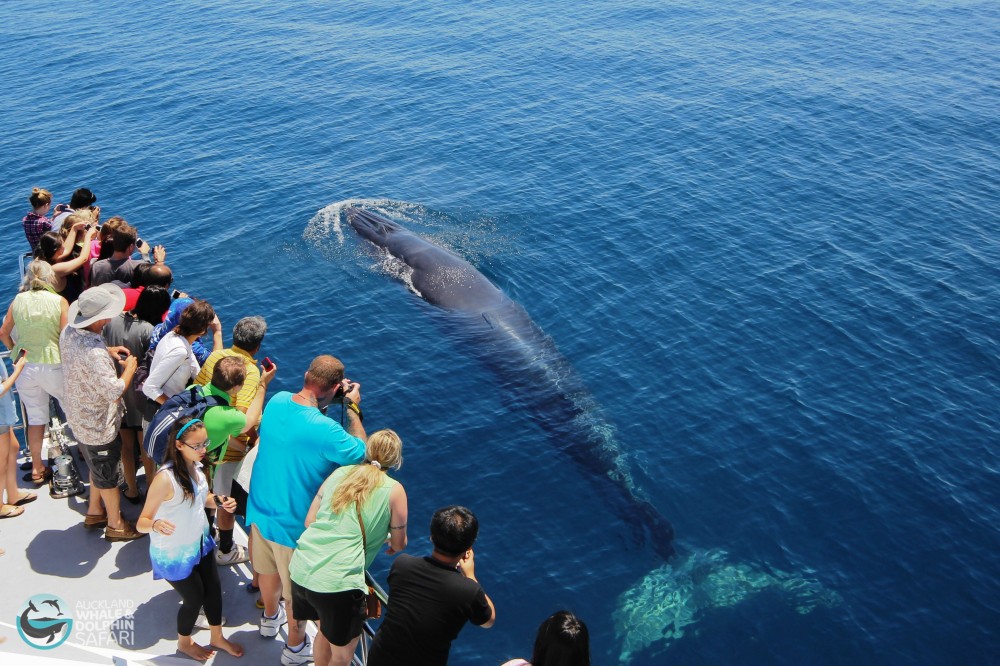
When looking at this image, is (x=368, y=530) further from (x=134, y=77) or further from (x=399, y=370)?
(x=134, y=77)

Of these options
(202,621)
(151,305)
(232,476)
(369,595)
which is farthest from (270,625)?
(151,305)

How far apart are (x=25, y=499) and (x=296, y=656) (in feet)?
16.8

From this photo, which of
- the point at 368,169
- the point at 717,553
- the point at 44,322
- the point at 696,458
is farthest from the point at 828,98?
the point at 44,322

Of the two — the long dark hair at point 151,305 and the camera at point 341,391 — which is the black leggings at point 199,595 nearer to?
the camera at point 341,391

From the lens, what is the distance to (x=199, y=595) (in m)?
8.70

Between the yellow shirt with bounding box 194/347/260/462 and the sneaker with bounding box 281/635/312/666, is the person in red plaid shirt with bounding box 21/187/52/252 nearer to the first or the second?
the yellow shirt with bounding box 194/347/260/462

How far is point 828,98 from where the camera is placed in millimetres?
40844

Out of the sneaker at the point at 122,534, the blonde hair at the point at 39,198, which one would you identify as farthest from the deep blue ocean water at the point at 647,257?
the blonde hair at the point at 39,198

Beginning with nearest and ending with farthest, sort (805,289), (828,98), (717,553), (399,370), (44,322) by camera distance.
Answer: (44,322)
(717,553)
(399,370)
(805,289)
(828,98)

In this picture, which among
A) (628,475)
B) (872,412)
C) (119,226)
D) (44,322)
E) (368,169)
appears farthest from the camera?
(368,169)

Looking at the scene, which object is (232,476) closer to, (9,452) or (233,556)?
(233,556)

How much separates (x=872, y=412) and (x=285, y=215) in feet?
Result: 66.5

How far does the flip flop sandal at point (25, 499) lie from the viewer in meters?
11.2

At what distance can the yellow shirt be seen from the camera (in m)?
9.60
